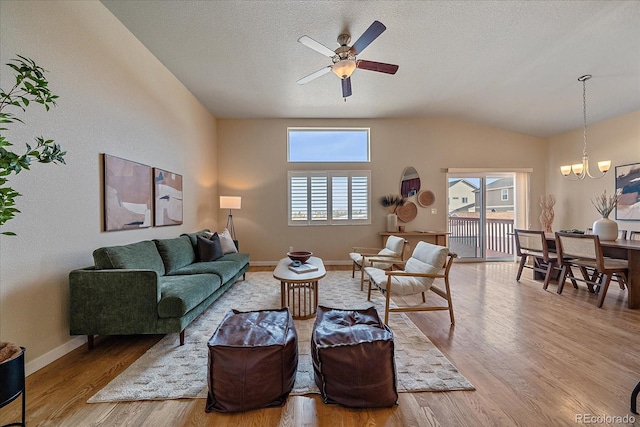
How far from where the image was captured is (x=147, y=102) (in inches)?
135

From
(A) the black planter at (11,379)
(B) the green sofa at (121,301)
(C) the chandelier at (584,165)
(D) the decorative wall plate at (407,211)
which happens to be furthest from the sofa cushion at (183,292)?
(C) the chandelier at (584,165)

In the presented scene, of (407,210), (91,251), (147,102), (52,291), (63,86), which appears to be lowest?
(52,291)

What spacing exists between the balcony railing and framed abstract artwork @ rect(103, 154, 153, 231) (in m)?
5.90

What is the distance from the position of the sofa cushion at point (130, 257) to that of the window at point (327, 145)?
140 inches

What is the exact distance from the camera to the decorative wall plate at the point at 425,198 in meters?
5.93

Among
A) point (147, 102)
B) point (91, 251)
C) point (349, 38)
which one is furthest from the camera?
point (147, 102)

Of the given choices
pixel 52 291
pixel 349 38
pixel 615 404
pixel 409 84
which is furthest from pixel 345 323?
pixel 409 84

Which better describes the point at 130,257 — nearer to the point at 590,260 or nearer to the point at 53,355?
the point at 53,355

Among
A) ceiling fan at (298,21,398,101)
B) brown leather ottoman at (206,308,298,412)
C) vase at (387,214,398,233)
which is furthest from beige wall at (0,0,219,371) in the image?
vase at (387,214,398,233)

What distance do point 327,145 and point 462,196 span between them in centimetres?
333

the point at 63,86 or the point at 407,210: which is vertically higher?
the point at 63,86

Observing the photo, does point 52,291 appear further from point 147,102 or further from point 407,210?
point 407,210

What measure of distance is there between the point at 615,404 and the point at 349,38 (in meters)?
3.76

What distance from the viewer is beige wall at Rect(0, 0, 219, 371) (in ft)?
6.23
